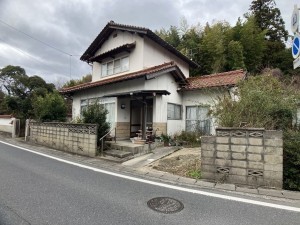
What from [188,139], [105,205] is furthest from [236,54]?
[105,205]

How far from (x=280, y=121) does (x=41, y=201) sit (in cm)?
653

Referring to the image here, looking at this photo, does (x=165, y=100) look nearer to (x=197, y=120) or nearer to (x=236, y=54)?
(x=197, y=120)

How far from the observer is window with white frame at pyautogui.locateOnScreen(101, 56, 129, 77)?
48.7ft

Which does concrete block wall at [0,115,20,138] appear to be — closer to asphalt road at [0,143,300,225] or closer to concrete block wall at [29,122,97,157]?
concrete block wall at [29,122,97,157]

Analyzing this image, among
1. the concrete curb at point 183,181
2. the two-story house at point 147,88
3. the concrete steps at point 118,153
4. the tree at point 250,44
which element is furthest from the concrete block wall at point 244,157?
the tree at point 250,44

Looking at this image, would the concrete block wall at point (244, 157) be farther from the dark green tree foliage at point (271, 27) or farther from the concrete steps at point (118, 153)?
the dark green tree foliage at point (271, 27)

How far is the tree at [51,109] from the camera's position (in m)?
14.3

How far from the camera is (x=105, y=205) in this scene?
14.2 ft

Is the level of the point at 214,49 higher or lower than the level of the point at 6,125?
higher

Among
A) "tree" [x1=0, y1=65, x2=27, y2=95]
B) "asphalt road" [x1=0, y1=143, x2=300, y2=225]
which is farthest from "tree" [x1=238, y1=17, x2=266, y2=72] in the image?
"tree" [x1=0, y1=65, x2=27, y2=95]

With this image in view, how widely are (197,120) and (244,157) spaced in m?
8.01

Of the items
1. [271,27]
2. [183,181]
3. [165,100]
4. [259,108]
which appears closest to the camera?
[183,181]

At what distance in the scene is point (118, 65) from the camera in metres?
15.4

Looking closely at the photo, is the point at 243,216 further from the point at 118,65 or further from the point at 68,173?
the point at 118,65
